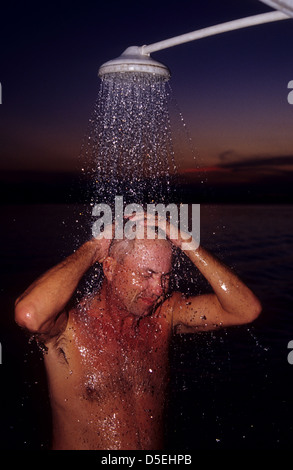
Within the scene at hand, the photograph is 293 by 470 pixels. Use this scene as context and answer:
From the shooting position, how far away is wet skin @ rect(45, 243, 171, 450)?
301 centimetres

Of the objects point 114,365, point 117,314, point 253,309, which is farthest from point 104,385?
point 253,309

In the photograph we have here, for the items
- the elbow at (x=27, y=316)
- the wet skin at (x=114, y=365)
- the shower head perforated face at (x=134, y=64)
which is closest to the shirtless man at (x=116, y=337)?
the wet skin at (x=114, y=365)

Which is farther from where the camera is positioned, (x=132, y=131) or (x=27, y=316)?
(x=132, y=131)

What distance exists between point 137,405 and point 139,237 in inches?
48.0

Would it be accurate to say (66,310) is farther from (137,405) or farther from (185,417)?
(185,417)

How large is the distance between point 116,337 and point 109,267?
534 millimetres

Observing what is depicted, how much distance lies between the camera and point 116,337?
3.23 meters

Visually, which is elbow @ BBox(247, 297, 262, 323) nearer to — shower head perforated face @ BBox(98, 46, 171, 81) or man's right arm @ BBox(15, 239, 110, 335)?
man's right arm @ BBox(15, 239, 110, 335)

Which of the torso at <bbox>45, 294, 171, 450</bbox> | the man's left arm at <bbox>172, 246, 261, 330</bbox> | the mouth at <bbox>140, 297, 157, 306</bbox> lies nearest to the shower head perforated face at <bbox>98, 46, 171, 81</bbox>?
the man's left arm at <bbox>172, 246, 261, 330</bbox>

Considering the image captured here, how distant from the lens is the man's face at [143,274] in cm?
299

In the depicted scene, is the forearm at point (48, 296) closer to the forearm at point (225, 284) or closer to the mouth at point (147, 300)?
the mouth at point (147, 300)

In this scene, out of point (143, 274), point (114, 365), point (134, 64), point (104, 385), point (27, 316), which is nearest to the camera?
point (134, 64)

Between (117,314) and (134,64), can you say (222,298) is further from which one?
(134,64)

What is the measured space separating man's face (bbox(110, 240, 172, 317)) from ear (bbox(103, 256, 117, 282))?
3cm
